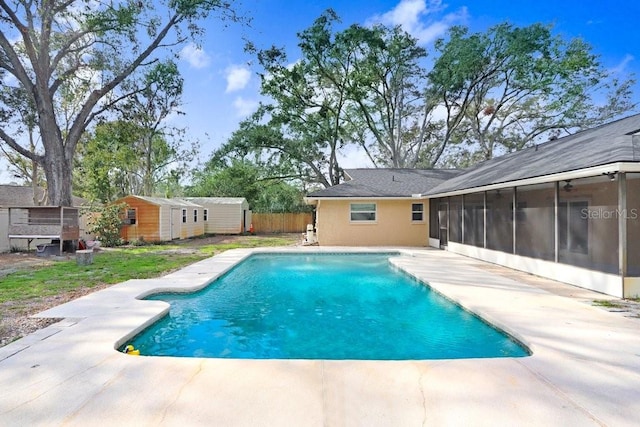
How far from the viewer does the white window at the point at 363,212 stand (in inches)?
612

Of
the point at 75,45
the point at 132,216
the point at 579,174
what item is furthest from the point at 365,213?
the point at 75,45

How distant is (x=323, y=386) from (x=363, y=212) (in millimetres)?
12812

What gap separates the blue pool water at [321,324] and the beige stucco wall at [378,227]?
6531 millimetres

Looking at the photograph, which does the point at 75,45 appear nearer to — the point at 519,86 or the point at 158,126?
the point at 158,126

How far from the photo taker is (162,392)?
2.90 meters

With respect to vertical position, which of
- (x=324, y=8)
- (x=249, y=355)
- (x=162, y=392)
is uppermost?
(x=324, y=8)

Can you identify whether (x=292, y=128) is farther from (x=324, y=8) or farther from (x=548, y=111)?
(x=548, y=111)

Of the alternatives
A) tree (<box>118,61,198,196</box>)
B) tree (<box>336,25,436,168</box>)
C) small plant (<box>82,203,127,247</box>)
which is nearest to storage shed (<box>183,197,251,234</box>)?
tree (<box>118,61,198,196</box>)

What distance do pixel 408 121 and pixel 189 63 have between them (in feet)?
52.8

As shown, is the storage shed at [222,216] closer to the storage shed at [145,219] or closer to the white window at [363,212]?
the storage shed at [145,219]

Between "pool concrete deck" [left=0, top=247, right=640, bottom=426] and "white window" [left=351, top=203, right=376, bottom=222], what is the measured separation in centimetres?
1105

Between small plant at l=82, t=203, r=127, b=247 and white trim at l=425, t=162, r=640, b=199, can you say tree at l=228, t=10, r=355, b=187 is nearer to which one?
small plant at l=82, t=203, r=127, b=247

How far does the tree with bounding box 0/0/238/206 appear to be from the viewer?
14055 millimetres

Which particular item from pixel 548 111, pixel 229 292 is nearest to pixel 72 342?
pixel 229 292
